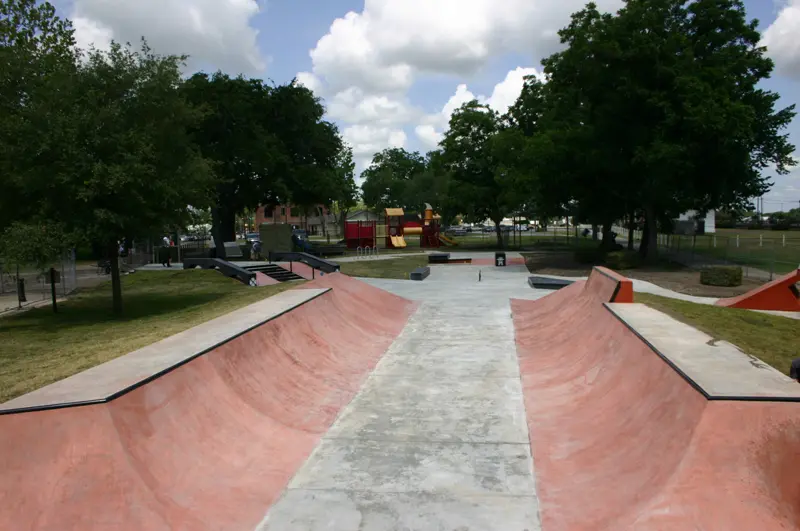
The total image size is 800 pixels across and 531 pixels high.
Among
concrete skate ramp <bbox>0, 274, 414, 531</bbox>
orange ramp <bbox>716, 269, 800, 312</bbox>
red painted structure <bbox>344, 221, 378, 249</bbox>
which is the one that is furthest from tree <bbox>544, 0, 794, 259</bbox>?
concrete skate ramp <bbox>0, 274, 414, 531</bbox>

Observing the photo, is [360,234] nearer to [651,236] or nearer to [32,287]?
[651,236]

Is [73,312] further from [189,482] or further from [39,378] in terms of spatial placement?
[189,482]

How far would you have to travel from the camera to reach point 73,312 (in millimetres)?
19359

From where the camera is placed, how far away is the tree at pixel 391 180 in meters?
128

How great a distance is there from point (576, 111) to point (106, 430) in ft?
116

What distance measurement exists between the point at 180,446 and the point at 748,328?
10237mm

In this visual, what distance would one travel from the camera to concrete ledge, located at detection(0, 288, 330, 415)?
594 cm

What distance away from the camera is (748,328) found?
1118cm

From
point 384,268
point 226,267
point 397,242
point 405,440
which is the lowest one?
point 405,440

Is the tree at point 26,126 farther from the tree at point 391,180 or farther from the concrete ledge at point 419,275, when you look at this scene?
the tree at point 391,180

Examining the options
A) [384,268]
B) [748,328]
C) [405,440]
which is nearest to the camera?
[405,440]

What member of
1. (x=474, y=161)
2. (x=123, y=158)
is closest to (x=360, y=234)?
(x=474, y=161)

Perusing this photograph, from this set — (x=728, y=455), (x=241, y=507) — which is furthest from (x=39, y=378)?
(x=728, y=455)

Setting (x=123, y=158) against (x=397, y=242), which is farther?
(x=397, y=242)
